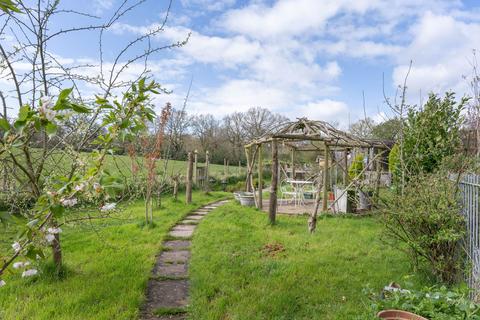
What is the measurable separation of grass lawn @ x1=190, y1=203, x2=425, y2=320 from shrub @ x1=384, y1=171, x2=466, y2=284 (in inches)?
18.0

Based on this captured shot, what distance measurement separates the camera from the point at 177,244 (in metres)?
6.48

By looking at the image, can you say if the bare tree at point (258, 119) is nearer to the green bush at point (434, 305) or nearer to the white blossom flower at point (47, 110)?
the green bush at point (434, 305)

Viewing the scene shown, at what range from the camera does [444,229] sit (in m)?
4.03

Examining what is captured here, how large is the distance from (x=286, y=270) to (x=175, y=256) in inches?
80.2

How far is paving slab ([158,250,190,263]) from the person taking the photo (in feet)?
18.0

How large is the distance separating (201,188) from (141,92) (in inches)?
584

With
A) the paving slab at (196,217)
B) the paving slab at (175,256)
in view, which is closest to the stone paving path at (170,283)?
the paving slab at (175,256)

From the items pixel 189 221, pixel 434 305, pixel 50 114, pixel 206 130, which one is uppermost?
pixel 206 130

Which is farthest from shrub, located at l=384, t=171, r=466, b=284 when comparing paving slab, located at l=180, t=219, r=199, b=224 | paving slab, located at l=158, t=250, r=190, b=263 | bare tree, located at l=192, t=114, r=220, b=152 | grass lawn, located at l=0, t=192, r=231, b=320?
Result: bare tree, located at l=192, t=114, r=220, b=152

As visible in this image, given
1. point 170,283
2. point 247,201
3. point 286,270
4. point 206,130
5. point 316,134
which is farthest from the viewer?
point 206,130

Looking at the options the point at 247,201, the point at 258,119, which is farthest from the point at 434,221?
the point at 258,119

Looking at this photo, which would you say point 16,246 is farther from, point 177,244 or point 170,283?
point 177,244

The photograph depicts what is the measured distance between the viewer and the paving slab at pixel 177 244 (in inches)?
247

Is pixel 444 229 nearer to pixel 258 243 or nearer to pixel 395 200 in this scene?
pixel 395 200
